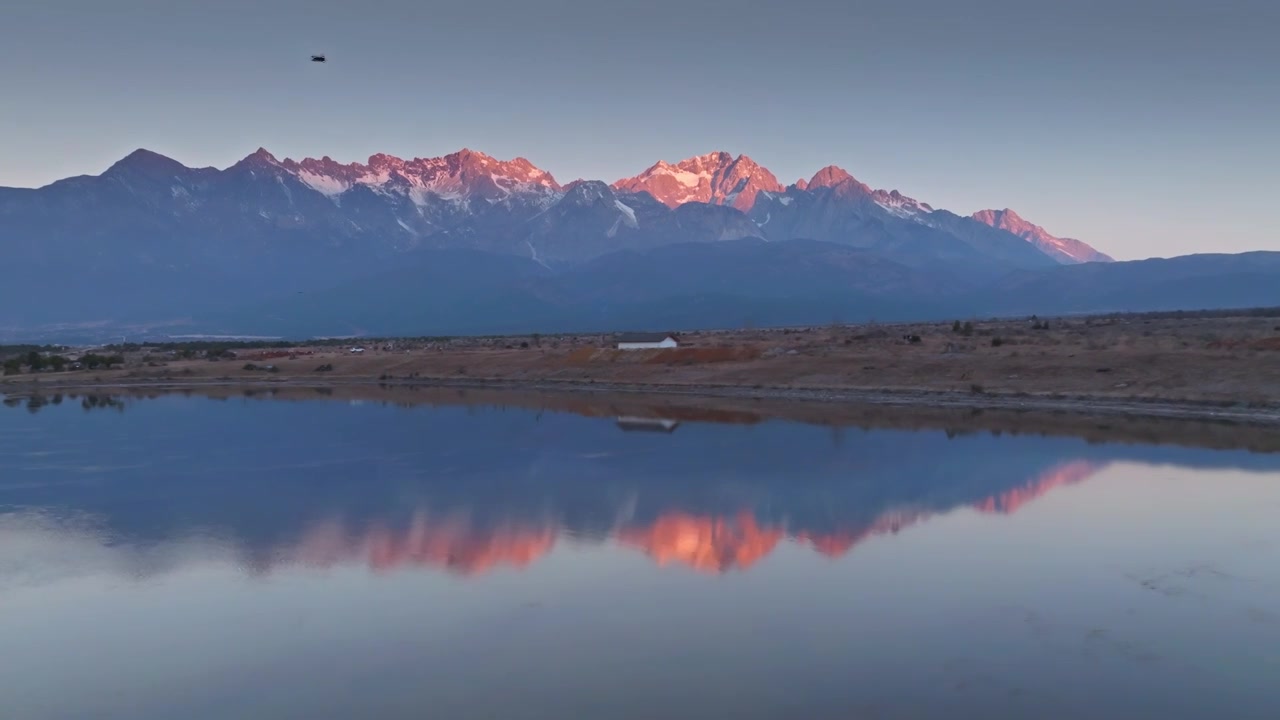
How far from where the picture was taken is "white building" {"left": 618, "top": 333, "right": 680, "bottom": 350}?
84562mm

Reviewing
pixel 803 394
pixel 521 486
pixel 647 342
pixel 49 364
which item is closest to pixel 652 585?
pixel 521 486

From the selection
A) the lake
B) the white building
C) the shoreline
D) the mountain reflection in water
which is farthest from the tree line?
the lake

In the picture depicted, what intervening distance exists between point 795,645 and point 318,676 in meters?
7.52

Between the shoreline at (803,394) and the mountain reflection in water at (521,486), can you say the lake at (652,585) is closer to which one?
the mountain reflection in water at (521,486)

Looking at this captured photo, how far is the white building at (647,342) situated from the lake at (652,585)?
44.7m

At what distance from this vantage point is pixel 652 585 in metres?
21.1

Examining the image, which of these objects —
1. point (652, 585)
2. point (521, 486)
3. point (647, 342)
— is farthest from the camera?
point (647, 342)

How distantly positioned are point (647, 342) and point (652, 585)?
6459 centimetres

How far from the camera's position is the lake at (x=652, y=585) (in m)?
15.1

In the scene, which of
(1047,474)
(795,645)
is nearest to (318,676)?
(795,645)

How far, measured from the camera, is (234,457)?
41.4 m

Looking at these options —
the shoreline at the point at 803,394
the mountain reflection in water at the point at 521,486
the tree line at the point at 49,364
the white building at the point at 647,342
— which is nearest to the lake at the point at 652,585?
the mountain reflection in water at the point at 521,486

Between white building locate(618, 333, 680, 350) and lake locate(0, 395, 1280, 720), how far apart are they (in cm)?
4474

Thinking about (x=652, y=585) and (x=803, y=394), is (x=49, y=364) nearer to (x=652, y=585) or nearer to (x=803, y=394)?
(x=803, y=394)
